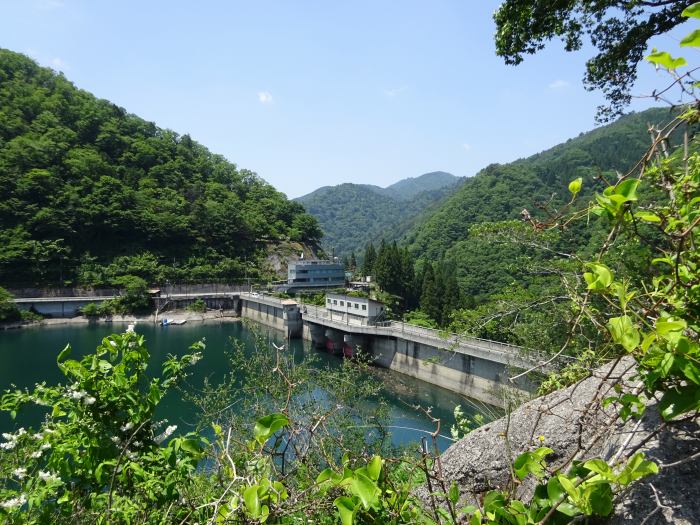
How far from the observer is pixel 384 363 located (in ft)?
88.1

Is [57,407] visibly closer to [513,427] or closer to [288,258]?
[513,427]

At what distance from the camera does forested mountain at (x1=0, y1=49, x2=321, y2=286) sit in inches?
1818

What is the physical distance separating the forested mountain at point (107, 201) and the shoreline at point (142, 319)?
640 centimetres

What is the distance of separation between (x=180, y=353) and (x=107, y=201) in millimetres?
32945

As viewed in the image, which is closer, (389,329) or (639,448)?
(639,448)

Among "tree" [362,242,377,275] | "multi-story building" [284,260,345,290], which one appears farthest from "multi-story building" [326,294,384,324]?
"tree" [362,242,377,275]

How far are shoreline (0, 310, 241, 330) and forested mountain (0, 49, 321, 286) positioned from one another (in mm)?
6395

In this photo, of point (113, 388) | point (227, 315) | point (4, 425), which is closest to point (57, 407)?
point (113, 388)

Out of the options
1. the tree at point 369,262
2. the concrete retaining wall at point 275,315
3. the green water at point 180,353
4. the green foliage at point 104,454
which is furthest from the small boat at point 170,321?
the green foliage at point 104,454

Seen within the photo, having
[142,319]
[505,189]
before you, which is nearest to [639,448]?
[142,319]

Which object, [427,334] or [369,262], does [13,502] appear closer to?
[427,334]

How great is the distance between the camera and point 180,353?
1147 inches

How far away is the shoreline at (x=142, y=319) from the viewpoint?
37.3m

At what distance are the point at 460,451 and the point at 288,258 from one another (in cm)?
5719
